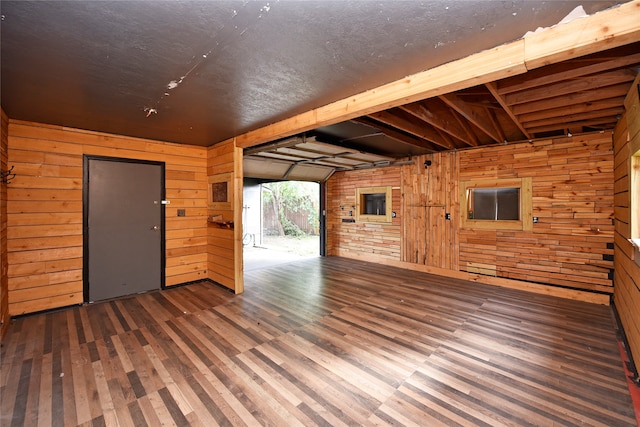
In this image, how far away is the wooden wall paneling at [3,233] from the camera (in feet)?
9.42

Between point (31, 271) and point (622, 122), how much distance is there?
7211 millimetres

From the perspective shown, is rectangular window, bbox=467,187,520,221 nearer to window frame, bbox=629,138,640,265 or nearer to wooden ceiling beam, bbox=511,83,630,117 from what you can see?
wooden ceiling beam, bbox=511,83,630,117

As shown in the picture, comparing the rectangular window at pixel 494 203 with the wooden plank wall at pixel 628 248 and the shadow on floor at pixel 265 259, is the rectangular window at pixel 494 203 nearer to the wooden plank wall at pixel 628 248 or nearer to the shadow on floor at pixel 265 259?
the wooden plank wall at pixel 628 248

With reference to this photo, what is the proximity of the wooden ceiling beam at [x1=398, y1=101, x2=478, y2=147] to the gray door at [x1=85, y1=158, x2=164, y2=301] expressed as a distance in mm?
3844

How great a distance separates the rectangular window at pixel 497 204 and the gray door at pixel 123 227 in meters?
5.37

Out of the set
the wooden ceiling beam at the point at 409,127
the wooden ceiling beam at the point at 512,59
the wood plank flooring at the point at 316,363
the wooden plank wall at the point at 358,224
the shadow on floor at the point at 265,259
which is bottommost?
the wood plank flooring at the point at 316,363

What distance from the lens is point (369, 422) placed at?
173cm

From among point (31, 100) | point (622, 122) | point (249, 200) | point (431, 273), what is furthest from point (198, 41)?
point (249, 200)

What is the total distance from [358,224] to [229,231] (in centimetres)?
366

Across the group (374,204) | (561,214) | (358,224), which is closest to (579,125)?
(561,214)

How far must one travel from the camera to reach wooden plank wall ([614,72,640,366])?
2.36m

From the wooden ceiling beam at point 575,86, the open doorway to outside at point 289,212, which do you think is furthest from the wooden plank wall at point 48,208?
the open doorway to outside at point 289,212

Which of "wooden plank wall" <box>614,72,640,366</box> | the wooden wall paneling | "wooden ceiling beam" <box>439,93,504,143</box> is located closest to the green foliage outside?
"wooden ceiling beam" <box>439,93,504,143</box>

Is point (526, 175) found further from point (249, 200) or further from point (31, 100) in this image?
point (249, 200)
